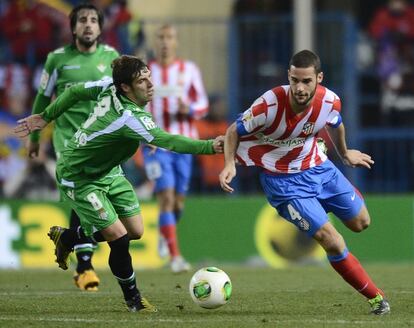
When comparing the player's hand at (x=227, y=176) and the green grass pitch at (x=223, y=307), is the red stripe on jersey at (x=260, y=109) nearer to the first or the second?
the player's hand at (x=227, y=176)

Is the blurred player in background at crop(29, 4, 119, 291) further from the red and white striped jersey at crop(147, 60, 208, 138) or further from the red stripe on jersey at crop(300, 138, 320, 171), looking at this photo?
the red stripe on jersey at crop(300, 138, 320, 171)

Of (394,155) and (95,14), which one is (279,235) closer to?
(394,155)

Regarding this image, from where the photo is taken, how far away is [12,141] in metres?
15.6

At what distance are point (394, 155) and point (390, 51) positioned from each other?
184cm

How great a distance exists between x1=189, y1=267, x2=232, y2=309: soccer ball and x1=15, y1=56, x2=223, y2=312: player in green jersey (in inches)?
14.4

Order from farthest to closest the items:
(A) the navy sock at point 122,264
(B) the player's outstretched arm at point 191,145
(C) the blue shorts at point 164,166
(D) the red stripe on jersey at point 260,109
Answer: (C) the blue shorts at point 164,166, (D) the red stripe on jersey at point 260,109, (A) the navy sock at point 122,264, (B) the player's outstretched arm at point 191,145

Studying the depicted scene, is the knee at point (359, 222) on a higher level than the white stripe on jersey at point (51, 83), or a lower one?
lower

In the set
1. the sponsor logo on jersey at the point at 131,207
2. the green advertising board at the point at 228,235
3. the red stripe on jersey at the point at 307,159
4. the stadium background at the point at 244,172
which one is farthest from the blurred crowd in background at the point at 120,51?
the red stripe on jersey at the point at 307,159

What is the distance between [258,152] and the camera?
29.6 feet

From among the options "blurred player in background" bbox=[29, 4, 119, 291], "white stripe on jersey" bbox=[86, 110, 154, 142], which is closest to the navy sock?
"white stripe on jersey" bbox=[86, 110, 154, 142]


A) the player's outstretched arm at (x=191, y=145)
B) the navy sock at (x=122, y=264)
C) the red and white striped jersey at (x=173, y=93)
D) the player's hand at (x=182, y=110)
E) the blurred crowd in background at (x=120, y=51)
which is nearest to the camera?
the player's outstretched arm at (x=191, y=145)

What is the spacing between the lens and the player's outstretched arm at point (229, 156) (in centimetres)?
812

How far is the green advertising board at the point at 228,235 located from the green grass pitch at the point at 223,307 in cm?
181

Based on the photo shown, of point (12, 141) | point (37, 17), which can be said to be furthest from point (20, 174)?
point (37, 17)
